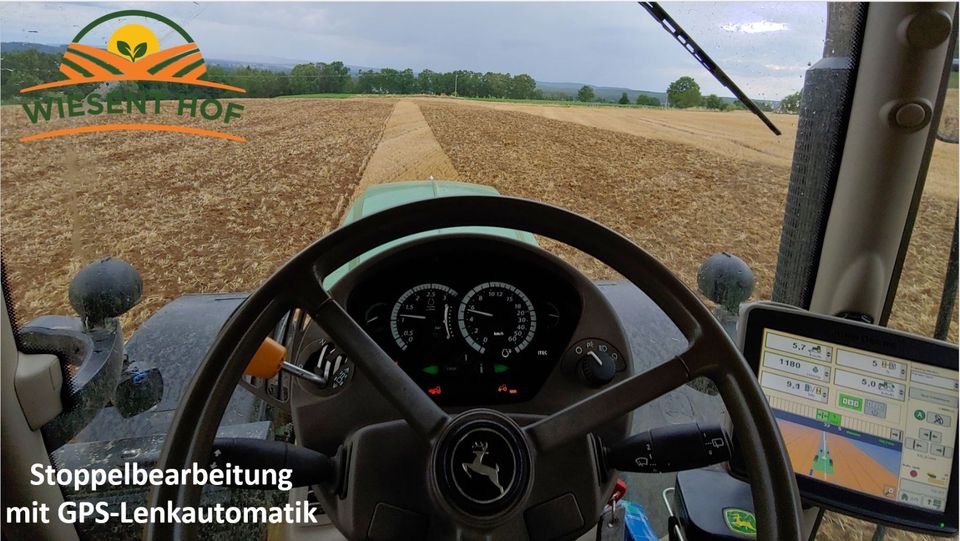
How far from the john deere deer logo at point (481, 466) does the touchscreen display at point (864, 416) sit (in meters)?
0.77

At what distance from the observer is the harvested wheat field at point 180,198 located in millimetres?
1329

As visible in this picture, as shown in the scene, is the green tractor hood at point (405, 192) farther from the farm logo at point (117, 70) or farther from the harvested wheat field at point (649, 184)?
the farm logo at point (117, 70)

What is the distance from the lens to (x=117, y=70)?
4.09 feet

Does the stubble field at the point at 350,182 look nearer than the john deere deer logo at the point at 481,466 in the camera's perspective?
No

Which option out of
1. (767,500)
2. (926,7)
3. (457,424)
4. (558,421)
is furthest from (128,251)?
(926,7)

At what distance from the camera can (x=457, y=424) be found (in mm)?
924

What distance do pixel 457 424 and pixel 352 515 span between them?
0.31m

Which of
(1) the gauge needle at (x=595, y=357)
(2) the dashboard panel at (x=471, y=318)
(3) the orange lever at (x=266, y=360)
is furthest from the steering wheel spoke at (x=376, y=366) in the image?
(1) the gauge needle at (x=595, y=357)

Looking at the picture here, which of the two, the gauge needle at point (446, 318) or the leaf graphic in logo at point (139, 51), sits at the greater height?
the leaf graphic in logo at point (139, 51)

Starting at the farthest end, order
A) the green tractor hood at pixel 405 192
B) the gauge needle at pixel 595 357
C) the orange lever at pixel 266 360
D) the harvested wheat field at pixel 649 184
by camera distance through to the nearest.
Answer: the green tractor hood at pixel 405 192 → the harvested wheat field at pixel 649 184 → the gauge needle at pixel 595 357 → the orange lever at pixel 266 360

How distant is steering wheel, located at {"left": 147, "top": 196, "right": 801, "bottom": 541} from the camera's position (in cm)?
88

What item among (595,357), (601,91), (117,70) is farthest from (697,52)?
(117,70)

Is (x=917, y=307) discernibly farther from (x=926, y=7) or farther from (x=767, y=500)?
(x=767, y=500)

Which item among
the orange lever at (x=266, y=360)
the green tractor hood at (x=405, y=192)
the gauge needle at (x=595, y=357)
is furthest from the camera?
the green tractor hood at (x=405, y=192)
